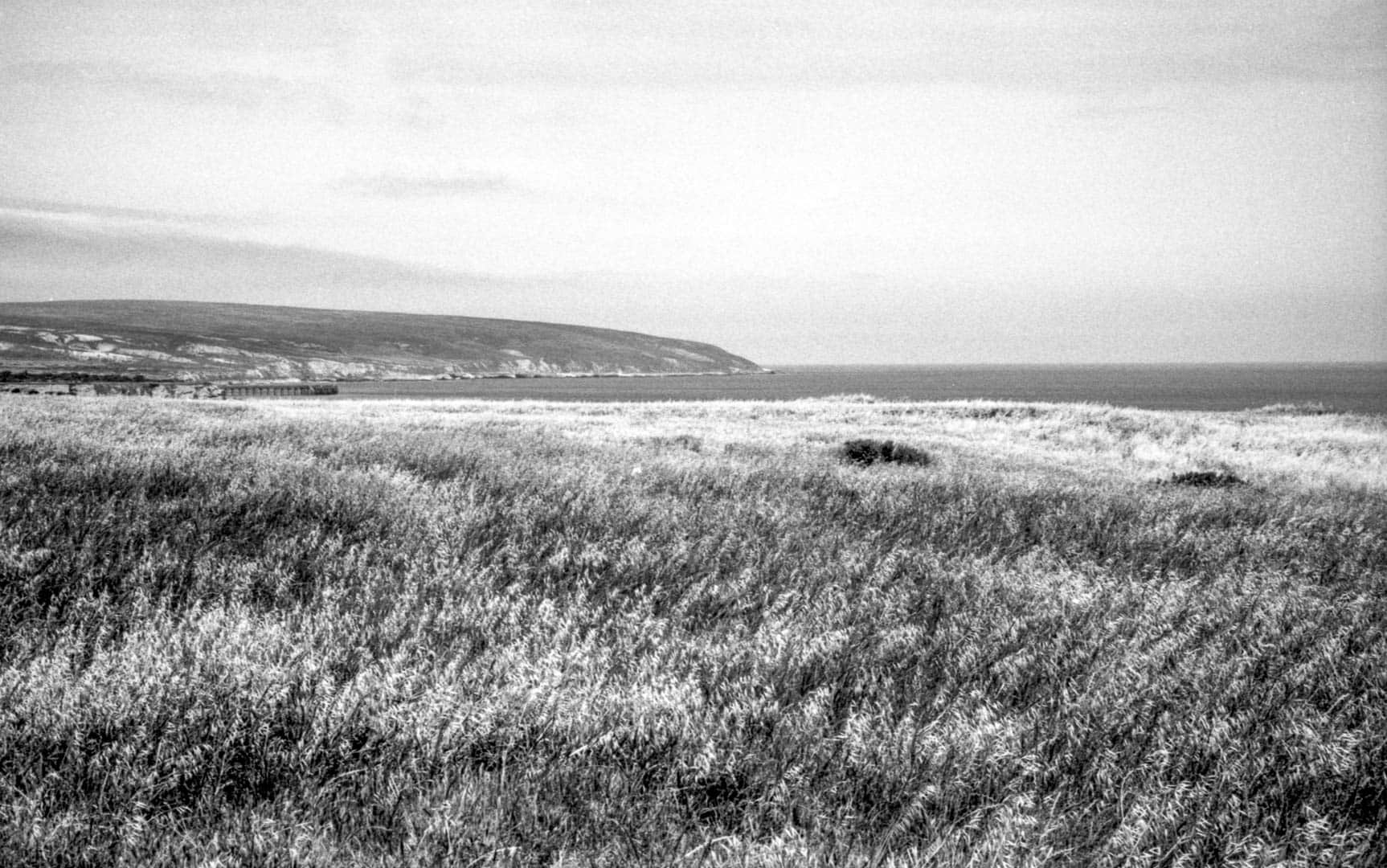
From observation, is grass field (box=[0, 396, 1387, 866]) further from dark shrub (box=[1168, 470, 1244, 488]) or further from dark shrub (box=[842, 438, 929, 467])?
dark shrub (box=[842, 438, 929, 467])

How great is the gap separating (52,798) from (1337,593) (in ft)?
27.1

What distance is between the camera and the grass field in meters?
2.64

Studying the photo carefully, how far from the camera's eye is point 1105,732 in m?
3.51

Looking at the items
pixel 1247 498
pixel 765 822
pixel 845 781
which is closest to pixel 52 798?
pixel 765 822

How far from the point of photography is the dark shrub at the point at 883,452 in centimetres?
1847

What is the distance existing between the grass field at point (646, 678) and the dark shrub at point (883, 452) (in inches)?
388

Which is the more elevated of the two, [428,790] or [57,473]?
[57,473]

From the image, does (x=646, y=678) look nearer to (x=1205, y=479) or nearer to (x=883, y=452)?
(x=883, y=452)

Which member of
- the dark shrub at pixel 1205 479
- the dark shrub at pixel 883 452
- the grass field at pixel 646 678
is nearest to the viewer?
the grass field at pixel 646 678

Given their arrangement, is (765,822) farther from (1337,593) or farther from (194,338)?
(194,338)

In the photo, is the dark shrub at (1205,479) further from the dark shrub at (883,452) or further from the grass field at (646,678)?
the grass field at (646,678)

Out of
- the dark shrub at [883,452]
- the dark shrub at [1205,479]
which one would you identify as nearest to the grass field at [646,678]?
the dark shrub at [1205,479]

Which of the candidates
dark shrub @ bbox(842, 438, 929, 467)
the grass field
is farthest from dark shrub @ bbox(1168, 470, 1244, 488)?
the grass field

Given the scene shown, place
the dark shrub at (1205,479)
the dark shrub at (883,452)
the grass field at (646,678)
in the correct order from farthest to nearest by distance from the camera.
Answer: the dark shrub at (883,452)
the dark shrub at (1205,479)
the grass field at (646,678)
